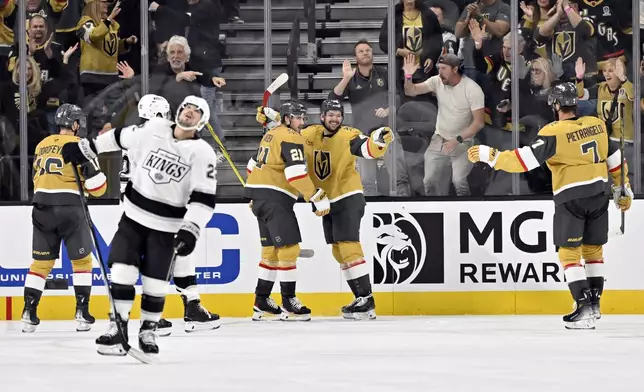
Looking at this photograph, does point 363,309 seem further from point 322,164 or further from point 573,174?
point 573,174

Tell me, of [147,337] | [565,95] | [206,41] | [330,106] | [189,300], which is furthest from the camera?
[206,41]

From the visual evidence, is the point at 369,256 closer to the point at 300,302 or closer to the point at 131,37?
the point at 300,302

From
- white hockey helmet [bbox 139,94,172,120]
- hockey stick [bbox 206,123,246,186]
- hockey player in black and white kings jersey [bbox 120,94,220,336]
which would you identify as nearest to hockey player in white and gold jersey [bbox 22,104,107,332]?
hockey player in black and white kings jersey [bbox 120,94,220,336]

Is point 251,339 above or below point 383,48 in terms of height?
below

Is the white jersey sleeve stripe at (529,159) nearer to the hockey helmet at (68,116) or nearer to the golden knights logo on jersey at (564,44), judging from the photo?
the golden knights logo on jersey at (564,44)

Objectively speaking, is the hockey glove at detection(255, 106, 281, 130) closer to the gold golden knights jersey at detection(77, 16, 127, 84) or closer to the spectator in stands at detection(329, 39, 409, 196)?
the spectator in stands at detection(329, 39, 409, 196)

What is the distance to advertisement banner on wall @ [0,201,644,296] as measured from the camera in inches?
365

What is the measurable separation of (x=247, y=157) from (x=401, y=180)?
3.90ft

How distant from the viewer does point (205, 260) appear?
930 cm

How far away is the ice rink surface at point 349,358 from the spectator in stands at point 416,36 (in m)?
2.09

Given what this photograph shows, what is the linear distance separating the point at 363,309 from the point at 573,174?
1858 millimetres

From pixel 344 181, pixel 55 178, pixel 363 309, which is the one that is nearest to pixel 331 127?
pixel 344 181

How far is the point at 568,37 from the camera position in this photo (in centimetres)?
965

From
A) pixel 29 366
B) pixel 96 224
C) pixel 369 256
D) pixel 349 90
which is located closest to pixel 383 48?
pixel 349 90
